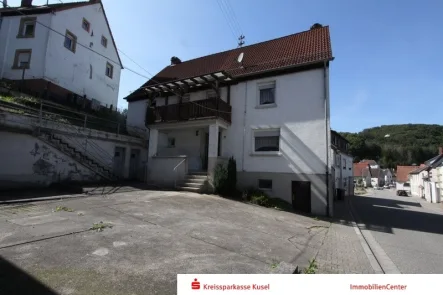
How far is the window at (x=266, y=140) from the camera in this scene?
14.5 metres

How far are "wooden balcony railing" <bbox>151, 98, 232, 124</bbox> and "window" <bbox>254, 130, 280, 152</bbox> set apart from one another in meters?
2.10

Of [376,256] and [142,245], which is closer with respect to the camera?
[142,245]

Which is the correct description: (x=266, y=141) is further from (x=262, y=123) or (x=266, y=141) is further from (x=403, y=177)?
(x=403, y=177)

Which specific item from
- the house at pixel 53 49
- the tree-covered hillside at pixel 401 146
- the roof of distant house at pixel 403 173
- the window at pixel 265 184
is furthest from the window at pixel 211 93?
the tree-covered hillside at pixel 401 146

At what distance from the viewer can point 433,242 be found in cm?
886

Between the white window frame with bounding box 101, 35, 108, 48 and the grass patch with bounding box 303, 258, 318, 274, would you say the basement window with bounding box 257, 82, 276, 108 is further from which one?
the white window frame with bounding box 101, 35, 108, 48

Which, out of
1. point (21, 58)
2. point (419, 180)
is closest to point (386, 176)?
point (419, 180)

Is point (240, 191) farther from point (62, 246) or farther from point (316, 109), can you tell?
point (62, 246)

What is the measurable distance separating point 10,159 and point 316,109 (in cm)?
1501

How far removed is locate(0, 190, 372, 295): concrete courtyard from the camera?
369 centimetres

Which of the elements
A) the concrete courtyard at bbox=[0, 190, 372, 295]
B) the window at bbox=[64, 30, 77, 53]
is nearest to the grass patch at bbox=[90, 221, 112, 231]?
the concrete courtyard at bbox=[0, 190, 372, 295]

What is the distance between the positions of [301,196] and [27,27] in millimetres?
26223

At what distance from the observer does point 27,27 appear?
21.8 metres

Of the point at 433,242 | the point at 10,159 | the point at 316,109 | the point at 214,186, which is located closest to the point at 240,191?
the point at 214,186
